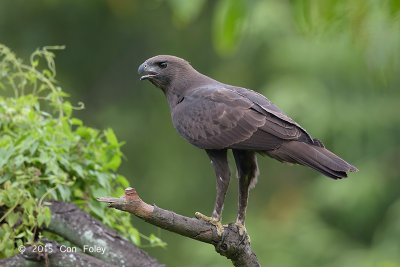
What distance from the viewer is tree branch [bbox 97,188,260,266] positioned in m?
3.07

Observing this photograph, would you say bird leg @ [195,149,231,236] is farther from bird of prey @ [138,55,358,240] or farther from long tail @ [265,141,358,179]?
long tail @ [265,141,358,179]

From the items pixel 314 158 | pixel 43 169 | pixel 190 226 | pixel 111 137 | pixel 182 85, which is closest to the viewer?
pixel 190 226

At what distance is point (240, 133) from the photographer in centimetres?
414

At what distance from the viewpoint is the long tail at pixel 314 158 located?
3.77 meters

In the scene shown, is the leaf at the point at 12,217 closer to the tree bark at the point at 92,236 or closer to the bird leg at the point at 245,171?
the tree bark at the point at 92,236

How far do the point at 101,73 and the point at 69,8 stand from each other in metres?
1.31

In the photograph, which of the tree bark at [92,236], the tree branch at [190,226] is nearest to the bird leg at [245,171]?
the tree branch at [190,226]

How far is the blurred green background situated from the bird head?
16.0ft

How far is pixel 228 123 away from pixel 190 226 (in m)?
0.88

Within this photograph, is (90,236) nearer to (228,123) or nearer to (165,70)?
(228,123)

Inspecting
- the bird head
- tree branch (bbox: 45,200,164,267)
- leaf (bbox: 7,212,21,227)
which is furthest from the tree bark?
the bird head

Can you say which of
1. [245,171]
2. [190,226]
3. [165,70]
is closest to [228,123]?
[245,171]

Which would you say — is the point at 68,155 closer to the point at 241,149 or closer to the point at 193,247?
the point at 241,149

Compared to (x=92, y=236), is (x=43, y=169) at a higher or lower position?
higher
